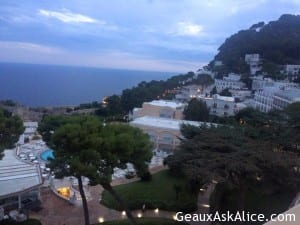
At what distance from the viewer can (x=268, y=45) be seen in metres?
51.7

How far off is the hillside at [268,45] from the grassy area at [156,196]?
1482 inches

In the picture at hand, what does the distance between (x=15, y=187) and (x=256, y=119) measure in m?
10.9

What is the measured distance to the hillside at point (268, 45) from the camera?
1976 inches

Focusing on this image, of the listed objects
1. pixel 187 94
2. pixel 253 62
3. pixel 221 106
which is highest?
pixel 253 62

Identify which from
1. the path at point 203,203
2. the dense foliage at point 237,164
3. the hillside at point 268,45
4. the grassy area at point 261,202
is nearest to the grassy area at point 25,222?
the dense foliage at point 237,164

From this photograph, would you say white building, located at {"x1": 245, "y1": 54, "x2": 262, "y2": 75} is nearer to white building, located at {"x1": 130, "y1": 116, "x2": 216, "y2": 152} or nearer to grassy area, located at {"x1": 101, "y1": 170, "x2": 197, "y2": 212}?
white building, located at {"x1": 130, "y1": 116, "x2": 216, "y2": 152}

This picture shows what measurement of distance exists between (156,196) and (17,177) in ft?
15.6

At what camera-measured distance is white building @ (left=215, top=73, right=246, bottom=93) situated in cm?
4507

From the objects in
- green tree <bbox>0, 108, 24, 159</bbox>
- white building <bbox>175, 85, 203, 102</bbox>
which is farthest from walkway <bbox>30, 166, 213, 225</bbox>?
white building <bbox>175, 85, 203, 102</bbox>

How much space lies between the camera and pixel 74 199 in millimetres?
12695

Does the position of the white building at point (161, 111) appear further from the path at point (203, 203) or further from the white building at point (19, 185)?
the white building at point (19, 185)

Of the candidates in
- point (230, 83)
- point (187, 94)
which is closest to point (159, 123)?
point (187, 94)

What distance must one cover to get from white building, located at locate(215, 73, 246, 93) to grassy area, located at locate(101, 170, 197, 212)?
31334 mm

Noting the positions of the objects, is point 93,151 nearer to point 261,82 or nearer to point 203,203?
point 203,203
